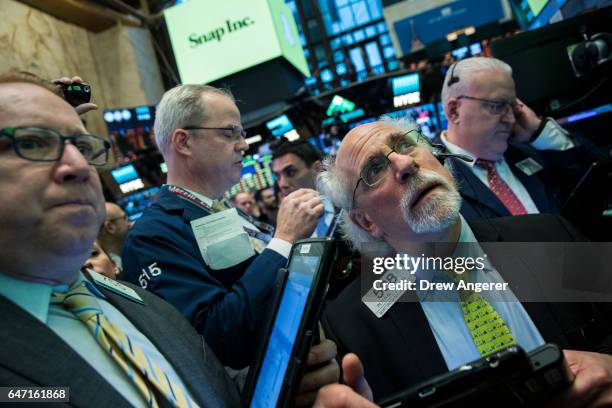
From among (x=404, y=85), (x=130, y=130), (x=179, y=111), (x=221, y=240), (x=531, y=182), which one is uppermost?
(x=130, y=130)

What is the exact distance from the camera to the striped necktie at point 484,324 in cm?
133

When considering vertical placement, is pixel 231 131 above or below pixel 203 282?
above

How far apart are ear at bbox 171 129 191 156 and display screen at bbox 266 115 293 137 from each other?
190 inches

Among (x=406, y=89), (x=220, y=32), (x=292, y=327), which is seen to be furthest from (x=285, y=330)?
(x=220, y=32)

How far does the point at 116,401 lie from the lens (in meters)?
0.79

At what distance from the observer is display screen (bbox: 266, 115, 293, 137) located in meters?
6.65

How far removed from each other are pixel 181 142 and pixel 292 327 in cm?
124

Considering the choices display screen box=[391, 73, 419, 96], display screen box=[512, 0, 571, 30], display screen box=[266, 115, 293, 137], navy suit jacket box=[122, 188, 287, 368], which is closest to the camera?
navy suit jacket box=[122, 188, 287, 368]

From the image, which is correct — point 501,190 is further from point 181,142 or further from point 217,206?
point 181,142

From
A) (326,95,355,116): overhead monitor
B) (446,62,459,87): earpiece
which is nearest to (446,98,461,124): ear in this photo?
(446,62,459,87): earpiece

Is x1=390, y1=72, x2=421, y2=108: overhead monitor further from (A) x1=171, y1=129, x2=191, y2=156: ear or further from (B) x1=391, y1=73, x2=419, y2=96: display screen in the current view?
(A) x1=171, y1=129, x2=191, y2=156: ear

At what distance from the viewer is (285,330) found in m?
0.92

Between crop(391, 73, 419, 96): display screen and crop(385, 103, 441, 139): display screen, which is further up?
crop(391, 73, 419, 96): display screen

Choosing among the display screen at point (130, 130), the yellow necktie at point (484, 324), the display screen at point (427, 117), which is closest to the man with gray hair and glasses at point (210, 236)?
the yellow necktie at point (484, 324)
